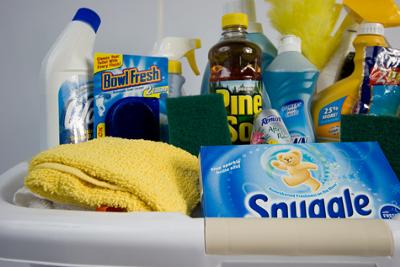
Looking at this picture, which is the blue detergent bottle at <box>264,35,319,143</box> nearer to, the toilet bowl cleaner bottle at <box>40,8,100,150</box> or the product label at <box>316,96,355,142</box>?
the product label at <box>316,96,355,142</box>

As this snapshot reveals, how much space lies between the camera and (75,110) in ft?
2.19

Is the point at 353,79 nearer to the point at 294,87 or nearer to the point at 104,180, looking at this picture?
the point at 294,87

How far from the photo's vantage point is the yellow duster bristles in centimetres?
76

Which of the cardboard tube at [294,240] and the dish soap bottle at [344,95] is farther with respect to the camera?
the dish soap bottle at [344,95]

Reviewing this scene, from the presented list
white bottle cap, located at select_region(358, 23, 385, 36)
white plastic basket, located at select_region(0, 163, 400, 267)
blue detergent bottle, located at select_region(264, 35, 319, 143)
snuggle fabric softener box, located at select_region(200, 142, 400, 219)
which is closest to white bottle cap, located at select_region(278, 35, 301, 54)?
blue detergent bottle, located at select_region(264, 35, 319, 143)

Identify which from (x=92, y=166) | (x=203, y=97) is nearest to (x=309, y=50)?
(x=203, y=97)

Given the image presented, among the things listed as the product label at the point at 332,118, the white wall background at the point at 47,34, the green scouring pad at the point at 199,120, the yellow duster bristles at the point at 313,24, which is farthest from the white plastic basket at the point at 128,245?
the white wall background at the point at 47,34

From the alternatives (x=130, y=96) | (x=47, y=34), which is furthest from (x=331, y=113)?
(x=47, y=34)

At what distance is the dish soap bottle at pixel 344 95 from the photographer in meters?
0.68

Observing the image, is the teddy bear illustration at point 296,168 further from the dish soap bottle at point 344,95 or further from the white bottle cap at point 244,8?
the white bottle cap at point 244,8

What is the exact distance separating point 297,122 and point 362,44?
0.54 feet

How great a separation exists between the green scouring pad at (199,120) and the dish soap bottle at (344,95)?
8.4 inches

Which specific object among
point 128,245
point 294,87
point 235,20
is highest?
point 235,20

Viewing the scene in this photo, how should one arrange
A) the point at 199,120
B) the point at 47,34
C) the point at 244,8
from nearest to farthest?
the point at 199,120 → the point at 244,8 → the point at 47,34
